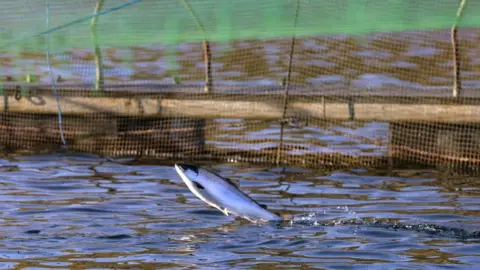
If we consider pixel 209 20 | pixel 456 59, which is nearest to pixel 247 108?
pixel 209 20

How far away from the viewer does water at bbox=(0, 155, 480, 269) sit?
846 cm

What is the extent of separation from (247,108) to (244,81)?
1383 millimetres

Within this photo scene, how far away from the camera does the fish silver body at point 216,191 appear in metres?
9.21

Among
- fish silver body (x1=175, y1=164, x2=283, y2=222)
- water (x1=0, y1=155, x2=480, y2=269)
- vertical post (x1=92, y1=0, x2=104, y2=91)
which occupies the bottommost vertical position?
water (x1=0, y1=155, x2=480, y2=269)

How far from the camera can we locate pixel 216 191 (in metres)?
9.31

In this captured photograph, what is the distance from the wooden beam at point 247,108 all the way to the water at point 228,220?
754 millimetres

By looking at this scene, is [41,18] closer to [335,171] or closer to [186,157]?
[186,157]

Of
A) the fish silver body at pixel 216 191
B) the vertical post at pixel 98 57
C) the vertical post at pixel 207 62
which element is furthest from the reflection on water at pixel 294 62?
the fish silver body at pixel 216 191

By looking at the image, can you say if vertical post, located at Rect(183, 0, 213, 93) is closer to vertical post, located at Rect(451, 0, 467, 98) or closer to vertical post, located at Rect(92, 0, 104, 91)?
vertical post, located at Rect(92, 0, 104, 91)

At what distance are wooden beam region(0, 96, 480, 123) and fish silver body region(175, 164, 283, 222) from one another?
14.8ft

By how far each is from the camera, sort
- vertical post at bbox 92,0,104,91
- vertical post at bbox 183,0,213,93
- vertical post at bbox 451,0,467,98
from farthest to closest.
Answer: vertical post at bbox 183,0,213,93, vertical post at bbox 92,0,104,91, vertical post at bbox 451,0,467,98

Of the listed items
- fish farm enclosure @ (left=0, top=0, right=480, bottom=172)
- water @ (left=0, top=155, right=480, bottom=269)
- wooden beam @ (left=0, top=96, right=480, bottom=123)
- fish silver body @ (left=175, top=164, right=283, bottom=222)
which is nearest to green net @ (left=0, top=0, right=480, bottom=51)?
fish farm enclosure @ (left=0, top=0, right=480, bottom=172)

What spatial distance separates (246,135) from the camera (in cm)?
1534

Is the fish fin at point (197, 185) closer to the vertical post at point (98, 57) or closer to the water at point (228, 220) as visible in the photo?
the water at point (228, 220)
